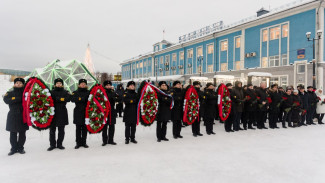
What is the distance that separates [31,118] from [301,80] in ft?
82.3

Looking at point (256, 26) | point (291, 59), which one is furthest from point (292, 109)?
point (256, 26)

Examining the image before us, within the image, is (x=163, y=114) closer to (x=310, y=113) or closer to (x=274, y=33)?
(x=310, y=113)

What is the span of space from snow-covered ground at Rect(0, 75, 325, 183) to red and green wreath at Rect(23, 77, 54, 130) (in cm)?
79

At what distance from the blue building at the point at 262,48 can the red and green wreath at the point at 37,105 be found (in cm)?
1605

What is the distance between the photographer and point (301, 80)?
2170 centimetres

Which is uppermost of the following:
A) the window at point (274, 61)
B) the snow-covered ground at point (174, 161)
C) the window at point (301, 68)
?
the window at point (274, 61)

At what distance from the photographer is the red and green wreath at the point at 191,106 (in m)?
6.82

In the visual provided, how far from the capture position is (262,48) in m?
26.7

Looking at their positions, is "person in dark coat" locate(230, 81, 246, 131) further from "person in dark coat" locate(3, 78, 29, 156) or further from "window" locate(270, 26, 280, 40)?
"window" locate(270, 26, 280, 40)

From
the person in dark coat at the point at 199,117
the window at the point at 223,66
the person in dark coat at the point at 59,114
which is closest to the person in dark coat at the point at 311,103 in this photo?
the person in dark coat at the point at 199,117

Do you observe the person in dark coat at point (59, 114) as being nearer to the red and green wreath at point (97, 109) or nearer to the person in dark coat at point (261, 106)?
the red and green wreath at point (97, 109)

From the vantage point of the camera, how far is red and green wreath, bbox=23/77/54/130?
5.03 metres

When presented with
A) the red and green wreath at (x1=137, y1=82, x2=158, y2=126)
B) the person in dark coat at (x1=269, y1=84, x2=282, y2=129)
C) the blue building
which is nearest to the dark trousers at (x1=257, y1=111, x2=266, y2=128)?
the person in dark coat at (x1=269, y1=84, x2=282, y2=129)

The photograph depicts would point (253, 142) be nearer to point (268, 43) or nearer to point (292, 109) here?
point (292, 109)
